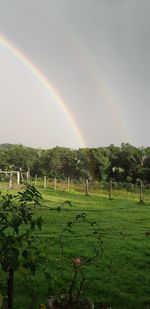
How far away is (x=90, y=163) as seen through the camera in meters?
63.7

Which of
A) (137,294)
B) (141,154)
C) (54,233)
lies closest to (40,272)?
(137,294)

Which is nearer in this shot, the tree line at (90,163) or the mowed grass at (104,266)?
the mowed grass at (104,266)

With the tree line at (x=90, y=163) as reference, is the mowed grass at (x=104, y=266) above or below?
below

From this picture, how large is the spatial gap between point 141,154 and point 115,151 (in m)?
9.02

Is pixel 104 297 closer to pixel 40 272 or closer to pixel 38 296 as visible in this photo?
pixel 38 296

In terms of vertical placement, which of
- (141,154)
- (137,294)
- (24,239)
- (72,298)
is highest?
(141,154)

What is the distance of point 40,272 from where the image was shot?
→ 7777mm

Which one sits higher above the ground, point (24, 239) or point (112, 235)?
point (24, 239)

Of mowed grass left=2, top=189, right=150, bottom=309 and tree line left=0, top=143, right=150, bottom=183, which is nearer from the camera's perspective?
mowed grass left=2, top=189, right=150, bottom=309

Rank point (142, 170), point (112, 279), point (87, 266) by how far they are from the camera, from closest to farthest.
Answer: point (112, 279)
point (87, 266)
point (142, 170)

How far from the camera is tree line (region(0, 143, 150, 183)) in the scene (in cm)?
Result: 5392

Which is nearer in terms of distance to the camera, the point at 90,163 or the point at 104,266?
the point at 104,266

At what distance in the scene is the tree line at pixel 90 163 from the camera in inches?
2123

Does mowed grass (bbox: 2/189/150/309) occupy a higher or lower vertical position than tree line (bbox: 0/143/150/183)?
lower
